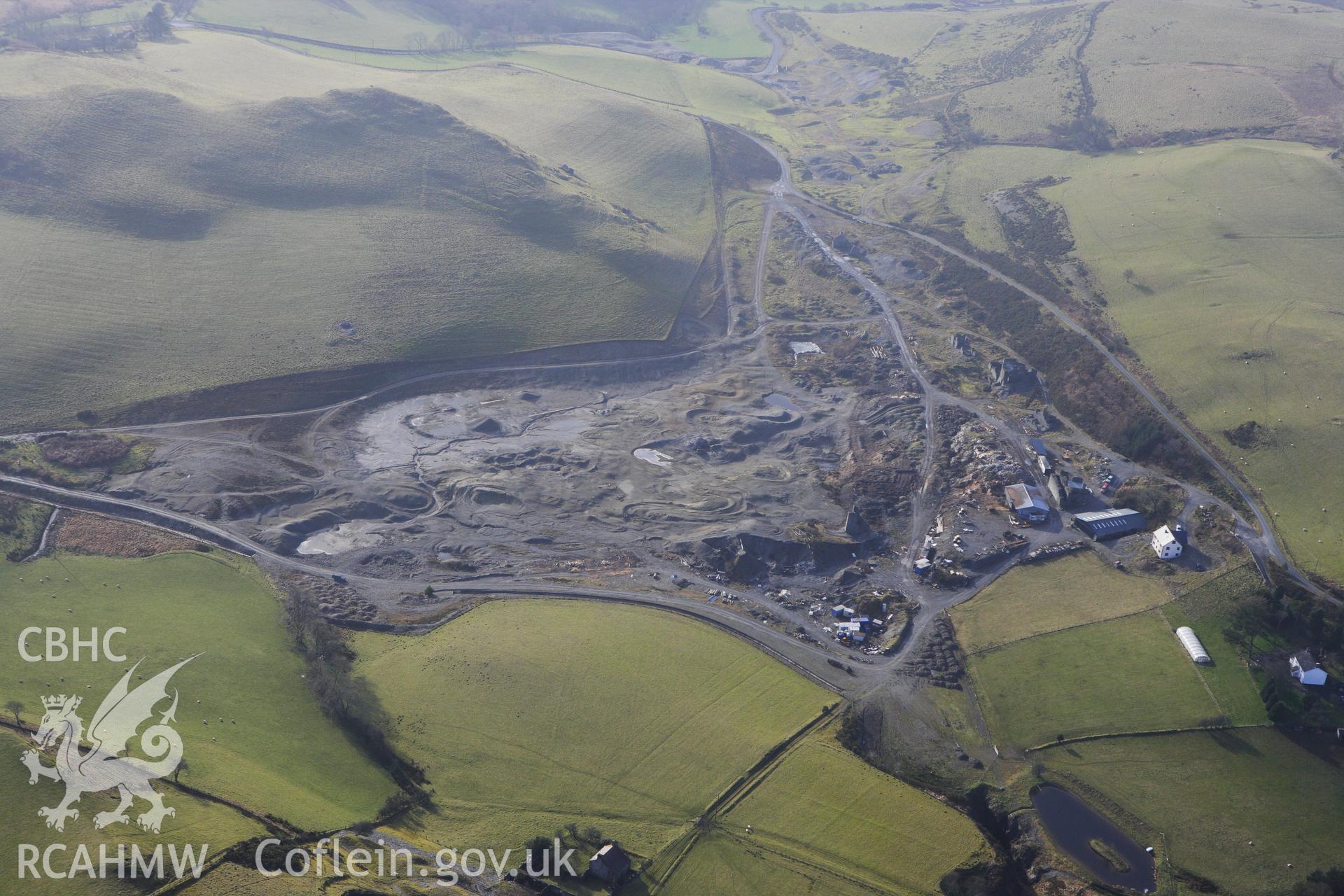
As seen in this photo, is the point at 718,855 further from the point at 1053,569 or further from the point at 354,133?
the point at 354,133

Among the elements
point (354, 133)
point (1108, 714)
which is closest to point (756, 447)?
point (1108, 714)

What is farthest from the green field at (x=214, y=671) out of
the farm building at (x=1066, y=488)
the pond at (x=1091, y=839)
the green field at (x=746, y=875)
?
the farm building at (x=1066, y=488)

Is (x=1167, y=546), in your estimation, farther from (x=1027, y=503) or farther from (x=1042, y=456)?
(x=1042, y=456)

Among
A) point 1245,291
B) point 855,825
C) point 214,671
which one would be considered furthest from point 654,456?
point 1245,291

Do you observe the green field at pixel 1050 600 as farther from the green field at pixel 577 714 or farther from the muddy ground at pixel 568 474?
the green field at pixel 577 714

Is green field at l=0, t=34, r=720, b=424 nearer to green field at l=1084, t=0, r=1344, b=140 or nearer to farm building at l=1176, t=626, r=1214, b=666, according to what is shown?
farm building at l=1176, t=626, r=1214, b=666

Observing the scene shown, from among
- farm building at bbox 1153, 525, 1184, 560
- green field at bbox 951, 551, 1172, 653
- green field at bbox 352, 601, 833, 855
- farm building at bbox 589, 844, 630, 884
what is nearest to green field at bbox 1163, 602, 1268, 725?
green field at bbox 951, 551, 1172, 653
